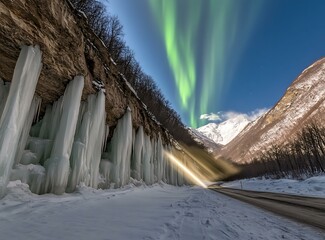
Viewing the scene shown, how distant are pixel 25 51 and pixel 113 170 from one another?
693 centimetres

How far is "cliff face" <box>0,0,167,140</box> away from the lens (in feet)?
19.3

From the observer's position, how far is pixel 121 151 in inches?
470

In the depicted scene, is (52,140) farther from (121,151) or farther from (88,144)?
(121,151)

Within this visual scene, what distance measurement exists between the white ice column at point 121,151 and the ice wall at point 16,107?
20.5ft

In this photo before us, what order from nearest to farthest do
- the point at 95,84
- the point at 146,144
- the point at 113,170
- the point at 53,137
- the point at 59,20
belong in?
the point at 59,20
the point at 53,137
the point at 95,84
the point at 113,170
the point at 146,144

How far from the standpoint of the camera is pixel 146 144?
59.7 feet

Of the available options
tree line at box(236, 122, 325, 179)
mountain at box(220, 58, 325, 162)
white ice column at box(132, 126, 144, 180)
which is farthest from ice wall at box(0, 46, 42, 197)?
mountain at box(220, 58, 325, 162)

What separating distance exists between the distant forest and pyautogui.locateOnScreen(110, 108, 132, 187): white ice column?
19.5 feet

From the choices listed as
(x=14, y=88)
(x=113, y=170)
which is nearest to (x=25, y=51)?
(x=14, y=88)

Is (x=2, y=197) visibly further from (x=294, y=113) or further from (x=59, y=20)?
(x=294, y=113)

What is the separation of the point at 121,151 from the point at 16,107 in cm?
684

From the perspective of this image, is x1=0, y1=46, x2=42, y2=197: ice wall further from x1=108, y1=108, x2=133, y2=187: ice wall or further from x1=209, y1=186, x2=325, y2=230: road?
x1=209, y1=186, x2=325, y2=230: road

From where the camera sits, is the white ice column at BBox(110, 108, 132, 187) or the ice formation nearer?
the ice formation

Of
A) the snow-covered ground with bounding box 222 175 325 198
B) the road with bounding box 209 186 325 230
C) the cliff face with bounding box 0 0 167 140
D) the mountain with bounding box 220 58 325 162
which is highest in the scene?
the mountain with bounding box 220 58 325 162
